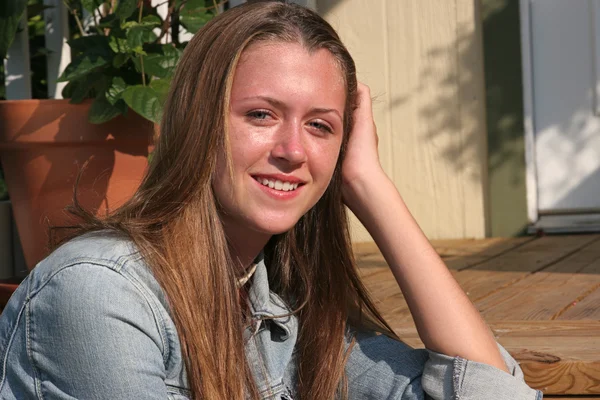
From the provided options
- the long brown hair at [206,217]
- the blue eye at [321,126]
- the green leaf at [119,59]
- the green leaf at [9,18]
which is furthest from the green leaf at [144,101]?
the blue eye at [321,126]

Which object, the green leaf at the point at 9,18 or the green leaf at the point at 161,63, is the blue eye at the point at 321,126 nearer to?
the green leaf at the point at 161,63

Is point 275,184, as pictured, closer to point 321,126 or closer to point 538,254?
point 321,126

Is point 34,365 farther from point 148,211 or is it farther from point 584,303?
point 584,303

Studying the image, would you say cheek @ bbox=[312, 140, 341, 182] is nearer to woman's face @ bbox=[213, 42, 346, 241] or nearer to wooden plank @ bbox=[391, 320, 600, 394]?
woman's face @ bbox=[213, 42, 346, 241]

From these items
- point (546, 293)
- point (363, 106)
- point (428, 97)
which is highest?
point (363, 106)

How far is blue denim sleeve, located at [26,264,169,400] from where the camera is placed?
1.60 metres

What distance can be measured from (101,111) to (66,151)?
201 millimetres

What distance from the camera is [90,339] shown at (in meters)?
1.60

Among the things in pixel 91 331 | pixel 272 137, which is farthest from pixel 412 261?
pixel 91 331

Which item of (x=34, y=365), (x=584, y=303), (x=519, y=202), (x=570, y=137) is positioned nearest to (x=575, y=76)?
(x=570, y=137)

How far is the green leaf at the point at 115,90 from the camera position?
3.07 metres

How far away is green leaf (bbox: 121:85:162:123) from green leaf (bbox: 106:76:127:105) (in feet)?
0.17

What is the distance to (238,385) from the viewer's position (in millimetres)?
1846

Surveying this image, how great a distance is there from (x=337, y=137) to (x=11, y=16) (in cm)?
167
